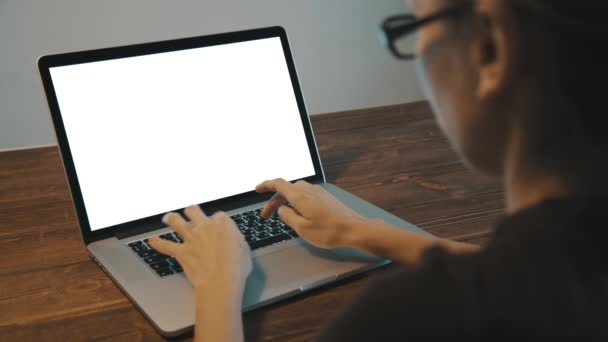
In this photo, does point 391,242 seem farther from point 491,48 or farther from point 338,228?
point 491,48

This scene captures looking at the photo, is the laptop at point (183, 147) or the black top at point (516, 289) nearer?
the black top at point (516, 289)

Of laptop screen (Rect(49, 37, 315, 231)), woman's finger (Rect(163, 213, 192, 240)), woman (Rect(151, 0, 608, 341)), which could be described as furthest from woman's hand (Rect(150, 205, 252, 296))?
woman (Rect(151, 0, 608, 341))

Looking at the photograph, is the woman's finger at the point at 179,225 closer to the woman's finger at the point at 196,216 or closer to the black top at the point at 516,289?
the woman's finger at the point at 196,216

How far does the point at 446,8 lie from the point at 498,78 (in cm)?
7

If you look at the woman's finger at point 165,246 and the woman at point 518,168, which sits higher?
the woman at point 518,168

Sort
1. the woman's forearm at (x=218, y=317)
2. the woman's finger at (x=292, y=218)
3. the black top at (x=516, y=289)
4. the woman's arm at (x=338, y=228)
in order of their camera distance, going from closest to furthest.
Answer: the black top at (x=516, y=289) < the woman's forearm at (x=218, y=317) < the woman's arm at (x=338, y=228) < the woman's finger at (x=292, y=218)

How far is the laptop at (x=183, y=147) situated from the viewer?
0.85 meters

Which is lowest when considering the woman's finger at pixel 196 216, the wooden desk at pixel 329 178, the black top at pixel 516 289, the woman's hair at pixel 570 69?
the wooden desk at pixel 329 178

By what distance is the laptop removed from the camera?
0.85m

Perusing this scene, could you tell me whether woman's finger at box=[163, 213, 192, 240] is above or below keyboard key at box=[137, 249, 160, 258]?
above

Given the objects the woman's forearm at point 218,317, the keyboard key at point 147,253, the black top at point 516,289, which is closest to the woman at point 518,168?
the black top at point 516,289

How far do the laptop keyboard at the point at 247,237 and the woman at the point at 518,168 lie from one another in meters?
0.44

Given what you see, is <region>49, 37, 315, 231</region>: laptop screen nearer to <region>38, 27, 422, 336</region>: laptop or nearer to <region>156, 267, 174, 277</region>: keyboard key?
<region>38, 27, 422, 336</region>: laptop

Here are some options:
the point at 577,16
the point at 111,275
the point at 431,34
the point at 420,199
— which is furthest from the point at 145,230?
the point at 577,16
